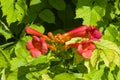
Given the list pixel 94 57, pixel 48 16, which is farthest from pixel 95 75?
pixel 48 16

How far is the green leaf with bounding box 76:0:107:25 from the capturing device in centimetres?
286

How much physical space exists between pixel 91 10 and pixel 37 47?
799 millimetres

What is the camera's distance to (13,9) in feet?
9.64

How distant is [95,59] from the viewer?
227 centimetres

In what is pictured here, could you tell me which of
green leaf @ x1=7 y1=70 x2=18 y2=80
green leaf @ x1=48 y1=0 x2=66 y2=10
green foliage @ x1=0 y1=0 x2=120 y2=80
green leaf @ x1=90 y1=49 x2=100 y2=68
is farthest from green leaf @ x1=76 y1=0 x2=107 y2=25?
green leaf @ x1=7 y1=70 x2=18 y2=80

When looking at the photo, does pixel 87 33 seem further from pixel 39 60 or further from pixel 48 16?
pixel 48 16

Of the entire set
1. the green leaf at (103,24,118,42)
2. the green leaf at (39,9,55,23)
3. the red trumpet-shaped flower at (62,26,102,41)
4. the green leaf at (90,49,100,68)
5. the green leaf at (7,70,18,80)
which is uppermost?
the red trumpet-shaped flower at (62,26,102,41)

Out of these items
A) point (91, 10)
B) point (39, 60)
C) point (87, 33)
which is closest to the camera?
point (39, 60)

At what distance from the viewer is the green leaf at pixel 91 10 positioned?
2.86 m

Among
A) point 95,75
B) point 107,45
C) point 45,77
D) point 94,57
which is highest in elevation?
point 107,45

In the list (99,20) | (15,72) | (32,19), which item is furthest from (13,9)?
(15,72)

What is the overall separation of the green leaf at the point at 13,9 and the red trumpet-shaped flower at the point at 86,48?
33.7 inches

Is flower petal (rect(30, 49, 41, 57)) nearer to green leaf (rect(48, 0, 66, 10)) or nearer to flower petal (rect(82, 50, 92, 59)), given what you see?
flower petal (rect(82, 50, 92, 59))

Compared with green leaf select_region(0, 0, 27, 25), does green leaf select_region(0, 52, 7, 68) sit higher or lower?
lower
